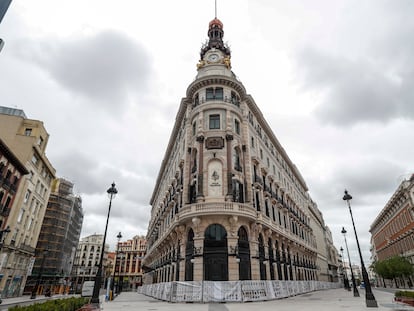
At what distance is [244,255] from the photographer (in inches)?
885

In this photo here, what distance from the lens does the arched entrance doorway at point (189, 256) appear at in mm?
22386

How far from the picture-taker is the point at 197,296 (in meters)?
18.4

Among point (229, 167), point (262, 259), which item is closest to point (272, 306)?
point (262, 259)

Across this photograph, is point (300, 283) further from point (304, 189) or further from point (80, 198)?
point (80, 198)

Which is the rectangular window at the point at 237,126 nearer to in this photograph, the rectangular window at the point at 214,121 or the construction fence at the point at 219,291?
the rectangular window at the point at 214,121

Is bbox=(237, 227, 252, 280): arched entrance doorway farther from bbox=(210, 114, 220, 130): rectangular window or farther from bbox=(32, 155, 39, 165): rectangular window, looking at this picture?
bbox=(32, 155, 39, 165): rectangular window

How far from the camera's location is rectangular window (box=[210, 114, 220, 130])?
92.1 ft

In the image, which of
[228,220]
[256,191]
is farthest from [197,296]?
[256,191]

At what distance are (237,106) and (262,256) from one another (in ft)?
56.0

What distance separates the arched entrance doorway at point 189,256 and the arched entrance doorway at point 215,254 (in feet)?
5.27

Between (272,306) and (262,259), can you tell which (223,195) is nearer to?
(262,259)

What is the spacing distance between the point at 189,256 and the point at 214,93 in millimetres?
18125

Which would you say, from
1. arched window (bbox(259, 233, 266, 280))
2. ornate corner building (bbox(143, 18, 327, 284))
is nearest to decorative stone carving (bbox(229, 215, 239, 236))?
ornate corner building (bbox(143, 18, 327, 284))

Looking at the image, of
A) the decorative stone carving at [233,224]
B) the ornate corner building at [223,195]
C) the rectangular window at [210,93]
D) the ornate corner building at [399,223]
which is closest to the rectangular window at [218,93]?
the ornate corner building at [223,195]
